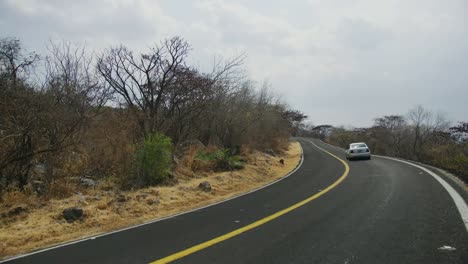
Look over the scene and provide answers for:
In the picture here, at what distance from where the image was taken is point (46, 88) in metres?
14.2

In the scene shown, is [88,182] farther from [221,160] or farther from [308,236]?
[308,236]

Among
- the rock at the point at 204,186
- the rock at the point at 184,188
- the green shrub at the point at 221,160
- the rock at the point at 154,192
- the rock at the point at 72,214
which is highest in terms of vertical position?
the green shrub at the point at 221,160

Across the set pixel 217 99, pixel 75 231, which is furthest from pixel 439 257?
pixel 217 99

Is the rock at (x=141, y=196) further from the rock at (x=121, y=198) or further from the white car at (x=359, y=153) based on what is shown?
the white car at (x=359, y=153)

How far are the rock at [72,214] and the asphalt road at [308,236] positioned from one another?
2085mm

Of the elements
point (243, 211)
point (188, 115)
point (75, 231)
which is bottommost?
point (75, 231)

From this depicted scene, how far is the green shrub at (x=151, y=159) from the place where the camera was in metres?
14.9

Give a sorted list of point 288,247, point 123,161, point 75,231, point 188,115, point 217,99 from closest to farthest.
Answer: point 288,247, point 75,231, point 123,161, point 188,115, point 217,99

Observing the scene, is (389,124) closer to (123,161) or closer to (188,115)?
(188,115)

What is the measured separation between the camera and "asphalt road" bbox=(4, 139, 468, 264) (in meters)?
6.30

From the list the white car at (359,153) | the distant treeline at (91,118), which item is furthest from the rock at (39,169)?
the white car at (359,153)

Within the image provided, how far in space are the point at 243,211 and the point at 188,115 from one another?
504 inches

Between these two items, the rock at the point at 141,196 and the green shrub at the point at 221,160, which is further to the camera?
the green shrub at the point at 221,160

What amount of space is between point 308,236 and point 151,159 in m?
8.59
